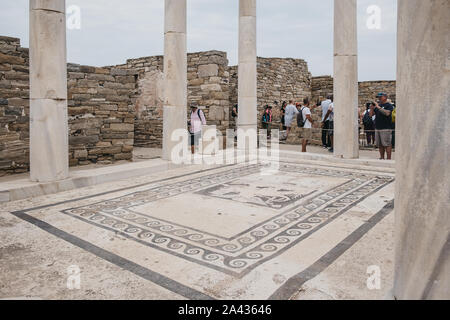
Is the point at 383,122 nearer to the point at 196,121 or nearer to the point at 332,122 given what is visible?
the point at 332,122

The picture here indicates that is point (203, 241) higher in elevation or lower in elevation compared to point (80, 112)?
lower

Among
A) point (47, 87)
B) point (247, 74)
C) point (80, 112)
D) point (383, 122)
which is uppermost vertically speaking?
point (247, 74)

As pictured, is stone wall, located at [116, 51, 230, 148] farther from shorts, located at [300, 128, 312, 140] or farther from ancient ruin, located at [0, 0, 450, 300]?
shorts, located at [300, 128, 312, 140]

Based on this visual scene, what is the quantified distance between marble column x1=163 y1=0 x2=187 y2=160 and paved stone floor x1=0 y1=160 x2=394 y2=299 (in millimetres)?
1948

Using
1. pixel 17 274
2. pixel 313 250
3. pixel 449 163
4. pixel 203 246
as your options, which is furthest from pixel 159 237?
pixel 449 163

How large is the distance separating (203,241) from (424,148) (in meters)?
2.16

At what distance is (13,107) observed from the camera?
682cm

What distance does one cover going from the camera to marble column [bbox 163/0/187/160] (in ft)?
23.0

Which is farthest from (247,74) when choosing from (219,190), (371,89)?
(371,89)

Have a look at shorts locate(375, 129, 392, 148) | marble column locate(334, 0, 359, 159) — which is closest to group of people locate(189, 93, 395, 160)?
shorts locate(375, 129, 392, 148)

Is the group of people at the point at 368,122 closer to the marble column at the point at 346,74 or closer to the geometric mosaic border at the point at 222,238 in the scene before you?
the marble column at the point at 346,74
